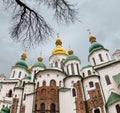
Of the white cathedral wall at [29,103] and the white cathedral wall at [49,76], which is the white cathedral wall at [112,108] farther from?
the white cathedral wall at [29,103]

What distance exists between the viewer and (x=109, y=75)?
2572cm

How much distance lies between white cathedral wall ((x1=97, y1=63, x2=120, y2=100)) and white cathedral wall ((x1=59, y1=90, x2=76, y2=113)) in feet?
16.2

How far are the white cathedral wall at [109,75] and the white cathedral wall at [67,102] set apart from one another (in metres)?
4.93

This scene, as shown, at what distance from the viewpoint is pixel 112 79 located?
2502cm

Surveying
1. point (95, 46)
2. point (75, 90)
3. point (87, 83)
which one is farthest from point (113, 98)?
point (95, 46)

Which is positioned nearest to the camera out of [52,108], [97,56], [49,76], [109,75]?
[52,108]

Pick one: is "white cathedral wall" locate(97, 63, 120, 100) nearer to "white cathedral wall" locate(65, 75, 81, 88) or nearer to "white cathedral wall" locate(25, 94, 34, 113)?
"white cathedral wall" locate(65, 75, 81, 88)

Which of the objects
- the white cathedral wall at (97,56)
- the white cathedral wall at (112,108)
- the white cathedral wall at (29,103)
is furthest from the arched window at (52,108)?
the white cathedral wall at (97,56)

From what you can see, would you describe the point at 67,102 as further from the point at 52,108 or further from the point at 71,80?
the point at 71,80

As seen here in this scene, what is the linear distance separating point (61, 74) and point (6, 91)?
1332 centimetres

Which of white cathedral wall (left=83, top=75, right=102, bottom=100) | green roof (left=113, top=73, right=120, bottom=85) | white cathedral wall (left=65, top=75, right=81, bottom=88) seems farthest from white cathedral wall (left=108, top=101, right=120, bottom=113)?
white cathedral wall (left=65, top=75, right=81, bottom=88)

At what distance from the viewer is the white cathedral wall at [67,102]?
23562 millimetres

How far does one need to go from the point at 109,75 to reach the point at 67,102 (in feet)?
25.0

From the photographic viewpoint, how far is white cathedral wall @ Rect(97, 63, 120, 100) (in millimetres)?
23917
